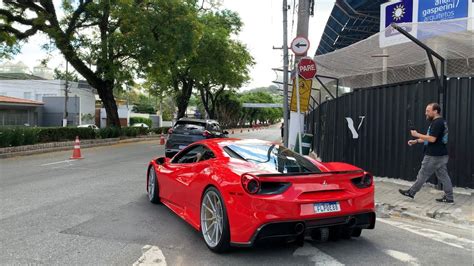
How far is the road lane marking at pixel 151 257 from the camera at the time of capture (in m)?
4.50

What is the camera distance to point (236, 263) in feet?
14.8

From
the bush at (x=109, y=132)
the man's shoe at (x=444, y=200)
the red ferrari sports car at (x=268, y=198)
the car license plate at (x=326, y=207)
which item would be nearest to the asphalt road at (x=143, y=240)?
the red ferrari sports car at (x=268, y=198)

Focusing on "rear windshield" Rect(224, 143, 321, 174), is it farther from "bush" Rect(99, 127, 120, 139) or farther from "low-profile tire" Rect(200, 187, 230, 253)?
"bush" Rect(99, 127, 120, 139)

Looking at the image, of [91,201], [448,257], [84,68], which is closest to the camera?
[448,257]

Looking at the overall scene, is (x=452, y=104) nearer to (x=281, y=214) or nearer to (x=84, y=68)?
(x=281, y=214)

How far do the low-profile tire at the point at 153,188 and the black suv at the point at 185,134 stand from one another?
835 centimetres

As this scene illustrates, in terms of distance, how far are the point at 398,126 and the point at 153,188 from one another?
223 inches

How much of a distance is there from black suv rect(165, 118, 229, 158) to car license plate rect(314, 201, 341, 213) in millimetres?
11787

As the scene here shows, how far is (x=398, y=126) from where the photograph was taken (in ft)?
32.1

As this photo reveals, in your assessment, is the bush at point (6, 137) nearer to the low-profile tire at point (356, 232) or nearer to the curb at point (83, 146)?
the curb at point (83, 146)

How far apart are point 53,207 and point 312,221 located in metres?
4.63

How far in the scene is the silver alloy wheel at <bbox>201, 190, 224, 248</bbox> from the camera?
4.82m

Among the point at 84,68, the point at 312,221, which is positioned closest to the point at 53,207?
the point at 312,221

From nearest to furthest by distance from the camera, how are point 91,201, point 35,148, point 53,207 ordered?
point 53,207, point 91,201, point 35,148
